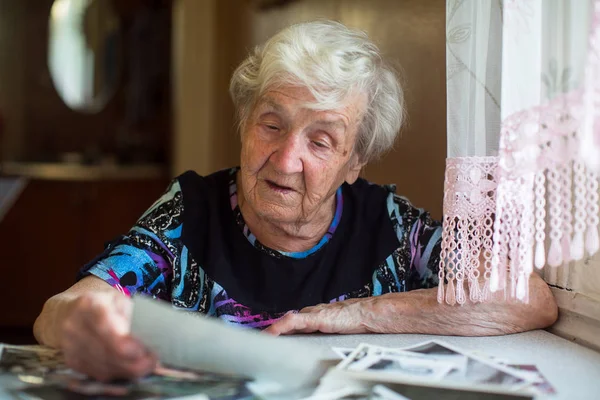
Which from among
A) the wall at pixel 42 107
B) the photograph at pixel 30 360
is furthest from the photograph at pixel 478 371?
the wall at pixel 42 107

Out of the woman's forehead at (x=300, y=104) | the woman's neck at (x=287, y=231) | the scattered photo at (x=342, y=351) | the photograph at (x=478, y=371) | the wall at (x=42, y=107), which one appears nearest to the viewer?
the photograph at (x=478, y=371)

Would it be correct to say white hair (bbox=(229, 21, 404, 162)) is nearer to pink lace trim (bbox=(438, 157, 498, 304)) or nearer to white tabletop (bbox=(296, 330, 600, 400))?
pink lace trim (bbox=(438, 157, 498, 304))

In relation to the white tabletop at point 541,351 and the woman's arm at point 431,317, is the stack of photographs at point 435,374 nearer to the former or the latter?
the white tabletop at point 541,351

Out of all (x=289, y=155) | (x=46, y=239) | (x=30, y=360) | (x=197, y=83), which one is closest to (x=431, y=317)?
(x=289, y=155)

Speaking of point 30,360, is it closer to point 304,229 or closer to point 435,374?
point 435,374

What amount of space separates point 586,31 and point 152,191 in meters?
3.83

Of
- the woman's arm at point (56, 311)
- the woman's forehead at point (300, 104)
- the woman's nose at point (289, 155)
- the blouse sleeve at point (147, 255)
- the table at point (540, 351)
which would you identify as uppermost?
the woman's forehead at point (300, 104)

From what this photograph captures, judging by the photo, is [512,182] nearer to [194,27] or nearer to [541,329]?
[541,329]

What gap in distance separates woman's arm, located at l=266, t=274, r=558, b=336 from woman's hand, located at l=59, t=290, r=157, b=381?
0.44 metres

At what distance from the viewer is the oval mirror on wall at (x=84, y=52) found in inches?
195

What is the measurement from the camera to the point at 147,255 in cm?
143

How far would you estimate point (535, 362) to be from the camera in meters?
1.12

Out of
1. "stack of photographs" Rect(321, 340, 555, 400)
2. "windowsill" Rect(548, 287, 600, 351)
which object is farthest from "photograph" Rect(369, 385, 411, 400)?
"windowsill" Rect(548, 287, 600, 351)

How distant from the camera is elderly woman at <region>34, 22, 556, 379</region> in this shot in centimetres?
135
